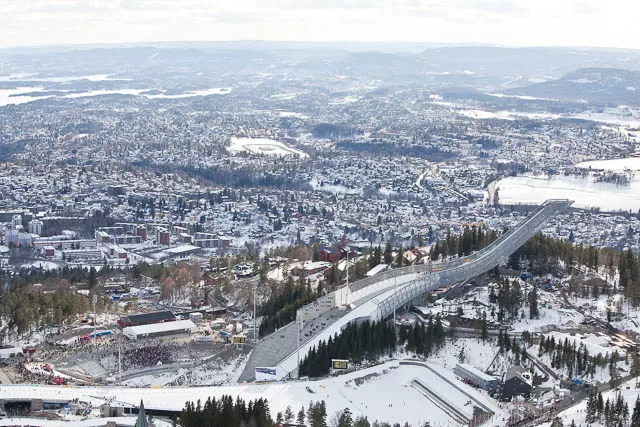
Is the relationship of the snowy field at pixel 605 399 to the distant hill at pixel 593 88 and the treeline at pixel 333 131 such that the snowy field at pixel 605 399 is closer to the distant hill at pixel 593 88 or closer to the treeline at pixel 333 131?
the treeline at pixel 333 131

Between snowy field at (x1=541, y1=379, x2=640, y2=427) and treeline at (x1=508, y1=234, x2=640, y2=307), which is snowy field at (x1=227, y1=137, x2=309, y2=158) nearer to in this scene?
treeline at (x1=508, y1=234, x2=640, y2=307)

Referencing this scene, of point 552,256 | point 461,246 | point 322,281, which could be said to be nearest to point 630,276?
point 552,256

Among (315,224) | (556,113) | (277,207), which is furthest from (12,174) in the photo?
(556,113)

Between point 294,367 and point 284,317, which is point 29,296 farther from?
point 294,367

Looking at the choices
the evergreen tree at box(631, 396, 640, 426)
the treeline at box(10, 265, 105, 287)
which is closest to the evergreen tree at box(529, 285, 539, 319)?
the evergreen tree at box(631, 396, 640, 426)

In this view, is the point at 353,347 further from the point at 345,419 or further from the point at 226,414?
the point at 226,414
